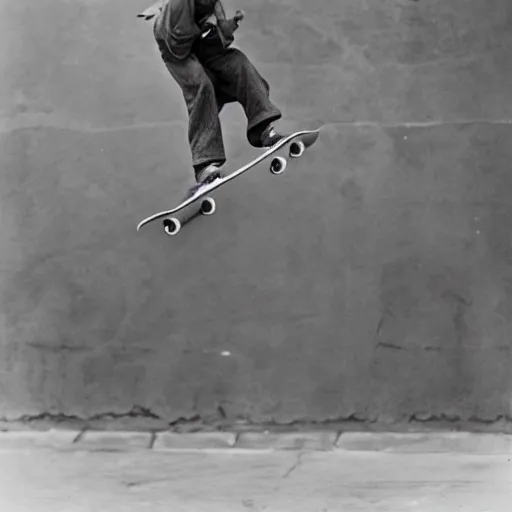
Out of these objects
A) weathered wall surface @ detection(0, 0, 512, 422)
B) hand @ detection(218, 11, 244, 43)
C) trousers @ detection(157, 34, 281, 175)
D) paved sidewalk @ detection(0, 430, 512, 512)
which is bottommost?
paved sidewalk @ detection(0, 430, 512, 512)

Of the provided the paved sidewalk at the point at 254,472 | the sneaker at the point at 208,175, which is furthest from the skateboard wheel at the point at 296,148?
the paved sidewalk at the point at 254,472

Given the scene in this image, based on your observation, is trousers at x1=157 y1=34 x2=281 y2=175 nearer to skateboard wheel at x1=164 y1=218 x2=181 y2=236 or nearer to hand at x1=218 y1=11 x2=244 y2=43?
hand at x1=218 y1=11 x2=244 y2=43

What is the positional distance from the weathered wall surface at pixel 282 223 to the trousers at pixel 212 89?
1167 millimetres

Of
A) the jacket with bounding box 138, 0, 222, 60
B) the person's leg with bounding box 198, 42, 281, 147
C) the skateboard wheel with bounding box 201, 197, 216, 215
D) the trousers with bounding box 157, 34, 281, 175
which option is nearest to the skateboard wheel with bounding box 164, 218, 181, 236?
the skateboard wheel with bounding box 201, 197, 216, 215

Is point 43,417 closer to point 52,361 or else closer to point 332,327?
point 52,361

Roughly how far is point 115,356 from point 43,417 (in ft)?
2.09

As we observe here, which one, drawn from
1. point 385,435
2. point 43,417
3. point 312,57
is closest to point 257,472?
point 385,435

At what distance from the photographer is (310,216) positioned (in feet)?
22.3

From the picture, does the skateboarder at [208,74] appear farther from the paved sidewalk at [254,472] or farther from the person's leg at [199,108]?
the paved sidewalk at [254,472]

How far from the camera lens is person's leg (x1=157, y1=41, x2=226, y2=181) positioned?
5.43 metres

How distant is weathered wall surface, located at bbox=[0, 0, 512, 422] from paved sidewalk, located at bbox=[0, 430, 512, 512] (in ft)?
0.61

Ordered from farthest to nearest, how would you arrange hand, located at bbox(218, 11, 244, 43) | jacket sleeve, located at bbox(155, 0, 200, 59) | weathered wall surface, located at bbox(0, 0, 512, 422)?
1. weathered wall surface, located at bbox(0, 0, 512, 422)
2. hand, located at bbox(218, 11, 244, 43)
3. jacket sleeve, located at bbox(155, 0, 200, 59)

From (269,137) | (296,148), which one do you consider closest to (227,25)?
(269,137)

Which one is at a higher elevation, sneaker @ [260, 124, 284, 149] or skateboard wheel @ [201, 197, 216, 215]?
sneaker @ [260, 124, 284, 149]
